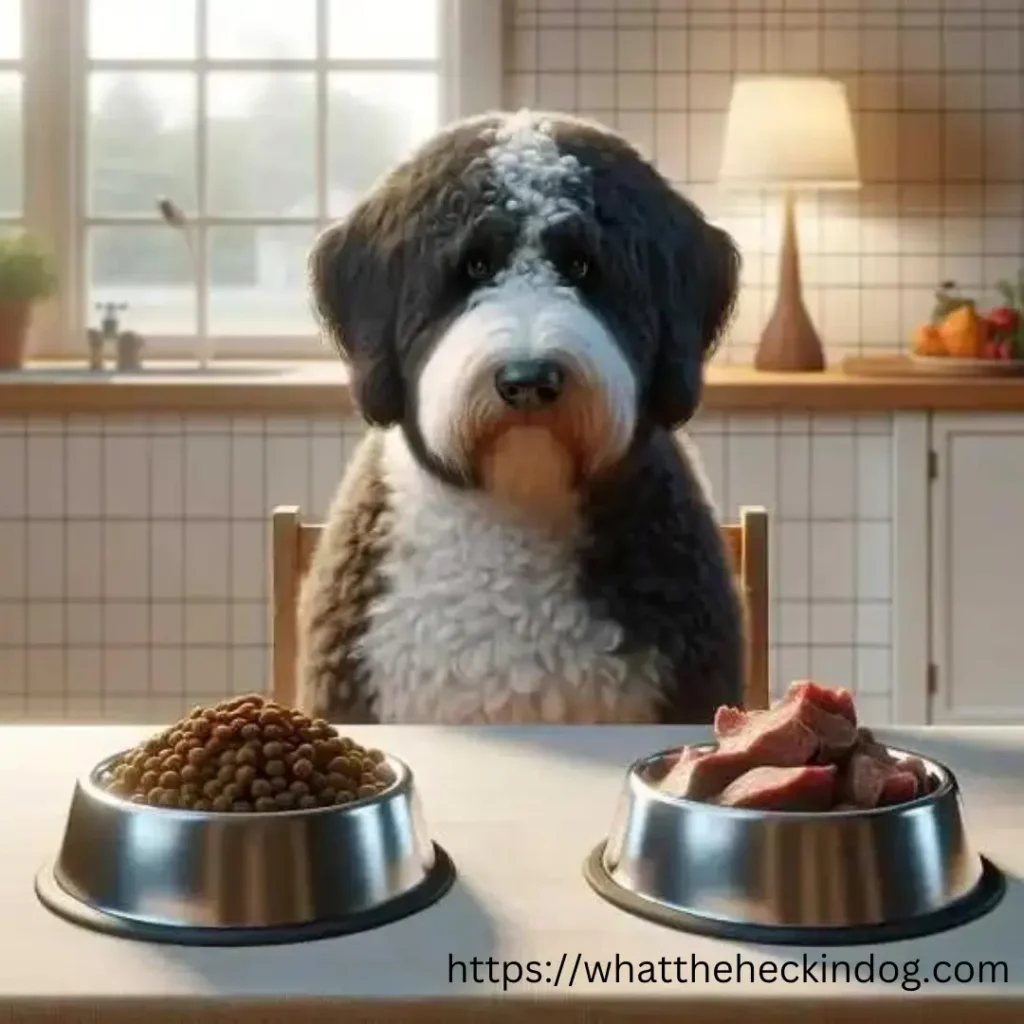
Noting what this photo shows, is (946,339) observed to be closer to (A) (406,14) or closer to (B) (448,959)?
(A) (406,14)

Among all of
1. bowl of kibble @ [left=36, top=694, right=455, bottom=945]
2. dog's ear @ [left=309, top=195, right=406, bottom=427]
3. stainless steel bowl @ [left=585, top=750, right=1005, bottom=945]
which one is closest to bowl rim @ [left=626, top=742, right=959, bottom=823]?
stainless steel bowl @ [left=585, top=750, right=1005, bottom=945]

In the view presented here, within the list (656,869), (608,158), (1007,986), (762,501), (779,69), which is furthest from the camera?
(779,69)

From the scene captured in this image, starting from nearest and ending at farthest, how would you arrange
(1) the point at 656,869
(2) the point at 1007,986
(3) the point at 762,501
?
(2) the point at 1007,986
(1) the point at 656,869
(3) the point at 762,501

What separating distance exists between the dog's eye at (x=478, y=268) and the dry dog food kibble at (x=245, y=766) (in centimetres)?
47

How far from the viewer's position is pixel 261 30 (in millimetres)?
3430

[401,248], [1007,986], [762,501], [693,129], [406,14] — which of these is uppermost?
[406,14]

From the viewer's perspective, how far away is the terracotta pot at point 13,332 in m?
3.10

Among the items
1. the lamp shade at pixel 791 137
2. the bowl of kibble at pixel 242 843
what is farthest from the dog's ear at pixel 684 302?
the lamp shade at pixel 791 137

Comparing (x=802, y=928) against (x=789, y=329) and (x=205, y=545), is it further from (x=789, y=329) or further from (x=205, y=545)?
(x=789, y=329)

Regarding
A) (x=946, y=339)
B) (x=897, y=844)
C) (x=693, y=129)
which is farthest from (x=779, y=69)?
(x=897, y=844)

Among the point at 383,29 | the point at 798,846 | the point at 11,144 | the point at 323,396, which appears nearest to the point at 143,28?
the point at 11,144

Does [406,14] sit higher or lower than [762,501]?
higher

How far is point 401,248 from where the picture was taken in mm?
1305

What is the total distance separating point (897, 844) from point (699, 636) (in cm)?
52
